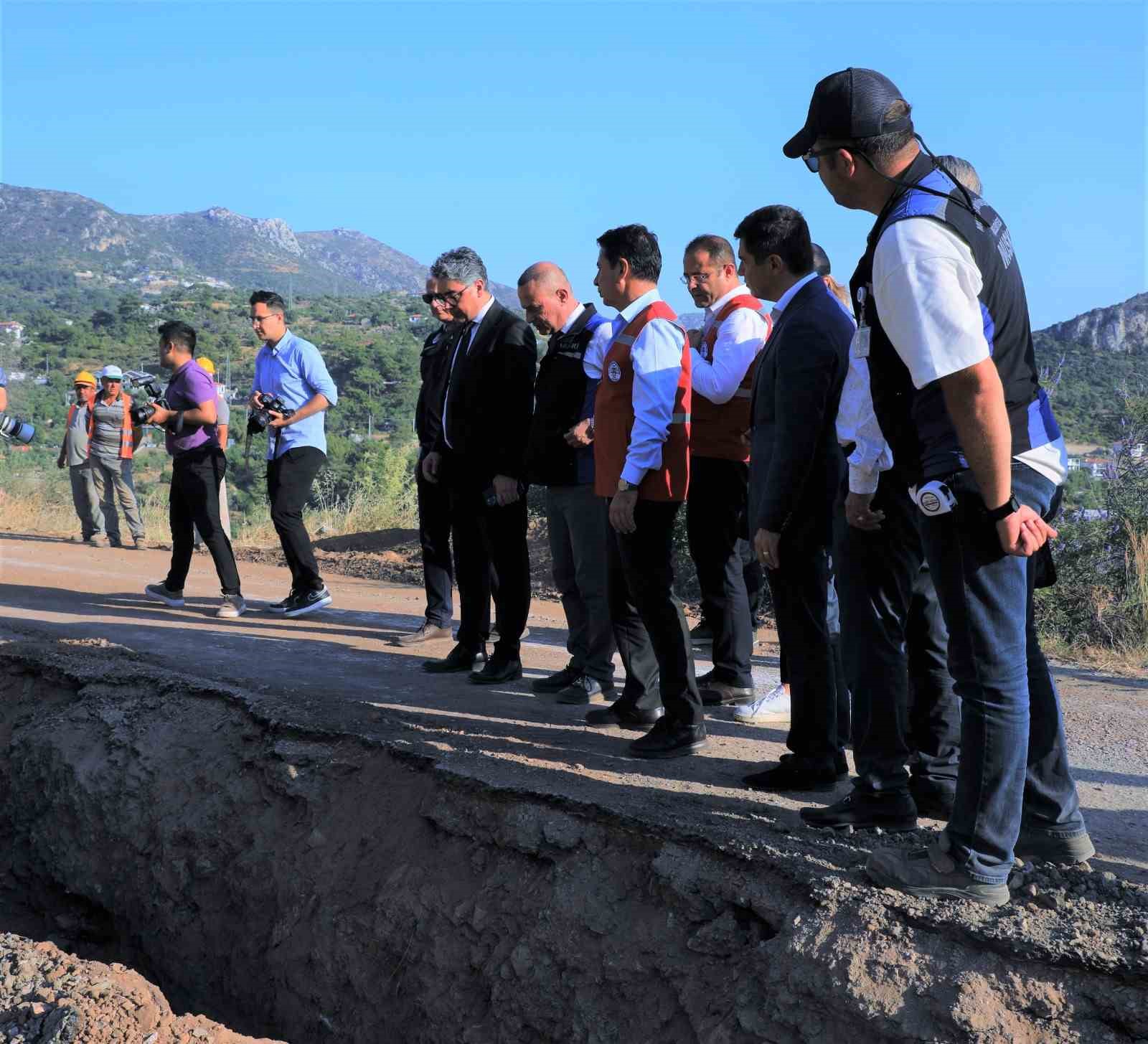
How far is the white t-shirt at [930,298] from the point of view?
2.88m

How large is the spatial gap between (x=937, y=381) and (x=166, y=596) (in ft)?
23.3

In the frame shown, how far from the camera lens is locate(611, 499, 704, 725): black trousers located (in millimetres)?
4781

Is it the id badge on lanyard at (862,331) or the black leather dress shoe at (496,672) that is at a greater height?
the id badge on lanyard at (862,331)

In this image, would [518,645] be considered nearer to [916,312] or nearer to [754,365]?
[754,365]

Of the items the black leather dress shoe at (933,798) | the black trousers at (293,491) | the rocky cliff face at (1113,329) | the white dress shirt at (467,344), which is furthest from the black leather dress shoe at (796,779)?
the rocky cliff face at (1113,329)

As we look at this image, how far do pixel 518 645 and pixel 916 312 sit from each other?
3.80 metres

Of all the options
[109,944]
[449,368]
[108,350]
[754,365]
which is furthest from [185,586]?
[108,350]

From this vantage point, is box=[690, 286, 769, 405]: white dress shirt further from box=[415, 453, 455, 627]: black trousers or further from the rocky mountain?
the rocky mountain

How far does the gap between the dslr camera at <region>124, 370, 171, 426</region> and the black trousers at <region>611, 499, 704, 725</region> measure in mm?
4929

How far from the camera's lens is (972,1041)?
277cm

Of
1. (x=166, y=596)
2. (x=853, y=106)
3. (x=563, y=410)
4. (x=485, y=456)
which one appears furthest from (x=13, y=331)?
(x=853, y=106)

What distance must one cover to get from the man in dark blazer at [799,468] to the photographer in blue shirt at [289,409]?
175 inches

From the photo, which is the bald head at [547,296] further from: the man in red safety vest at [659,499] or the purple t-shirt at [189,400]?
the purple t-shirt at [189,400]

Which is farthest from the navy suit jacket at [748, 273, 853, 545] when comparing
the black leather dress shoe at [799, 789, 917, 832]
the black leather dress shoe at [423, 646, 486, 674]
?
the black leather dress shoe at [423, 646, 486, 674]
